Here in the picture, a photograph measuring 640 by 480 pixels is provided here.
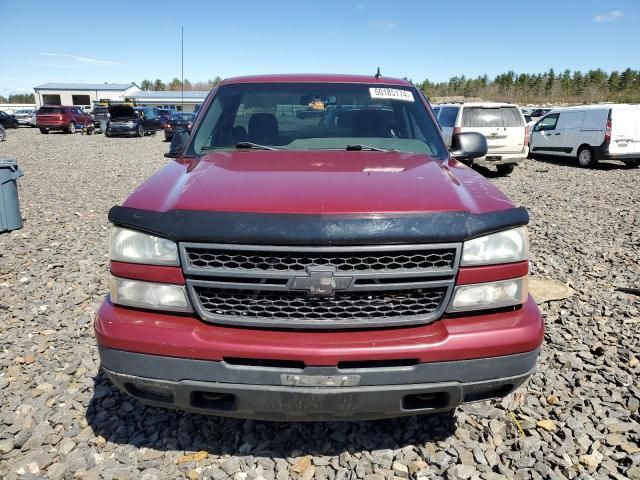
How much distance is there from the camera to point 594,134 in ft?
46.5

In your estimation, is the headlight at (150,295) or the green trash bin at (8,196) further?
the green trash bin at (8,196)

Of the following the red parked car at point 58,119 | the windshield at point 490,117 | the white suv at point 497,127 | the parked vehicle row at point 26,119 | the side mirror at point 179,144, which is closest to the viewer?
the side mirror at point 179,144

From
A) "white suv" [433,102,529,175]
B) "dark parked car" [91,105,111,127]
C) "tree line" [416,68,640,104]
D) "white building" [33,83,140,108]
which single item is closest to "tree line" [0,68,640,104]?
"tree line" [416,68,640,104]

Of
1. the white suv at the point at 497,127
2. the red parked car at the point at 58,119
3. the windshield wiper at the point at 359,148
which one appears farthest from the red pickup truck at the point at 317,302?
the red parked car at the point at 58,119

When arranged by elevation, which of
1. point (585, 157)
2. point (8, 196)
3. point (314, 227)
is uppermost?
point (314, 227)

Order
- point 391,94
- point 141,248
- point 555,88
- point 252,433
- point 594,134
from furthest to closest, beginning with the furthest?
point 555,88, point 594,134, point 391,94, point 252,433, point 141,248

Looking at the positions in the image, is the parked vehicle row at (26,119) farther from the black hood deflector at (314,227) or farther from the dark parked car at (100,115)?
the black hood deflector at (314,227)

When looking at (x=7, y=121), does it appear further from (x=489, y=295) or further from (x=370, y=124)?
(x=489, y=295)

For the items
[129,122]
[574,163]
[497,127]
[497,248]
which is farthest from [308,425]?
[129,122]

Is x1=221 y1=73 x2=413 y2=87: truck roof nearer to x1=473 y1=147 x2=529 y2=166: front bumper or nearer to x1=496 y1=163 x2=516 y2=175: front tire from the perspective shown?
x1=473 y1=147 x2=529 y2=166: front bumper

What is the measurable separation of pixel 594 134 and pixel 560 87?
65976 mm

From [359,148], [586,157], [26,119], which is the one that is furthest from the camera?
[26,119]

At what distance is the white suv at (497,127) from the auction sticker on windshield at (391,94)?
8914 millimetres

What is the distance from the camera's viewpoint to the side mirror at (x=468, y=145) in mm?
3502
